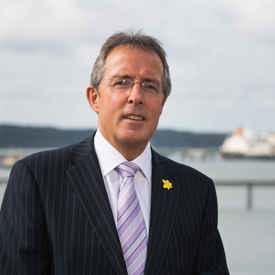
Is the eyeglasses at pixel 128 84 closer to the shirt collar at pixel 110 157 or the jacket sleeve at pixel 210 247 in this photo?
the shirt collar at pixel 110 157

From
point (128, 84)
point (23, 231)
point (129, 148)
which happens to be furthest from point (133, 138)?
point (23, 231)

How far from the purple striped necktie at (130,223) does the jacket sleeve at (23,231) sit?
0.24 m

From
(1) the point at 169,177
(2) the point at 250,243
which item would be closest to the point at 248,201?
(2) the point at 250,243

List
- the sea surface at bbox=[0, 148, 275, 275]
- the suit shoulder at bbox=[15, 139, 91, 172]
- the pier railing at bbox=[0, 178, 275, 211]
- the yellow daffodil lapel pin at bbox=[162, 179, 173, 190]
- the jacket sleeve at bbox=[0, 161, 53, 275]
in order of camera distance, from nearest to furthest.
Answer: the jacket sleeve at bbox=[0, 161, 53, 275]
the suit shoulder at bbox=[15, 139, 91, 172]
the yellow daffodil lapel pin at bbox=[162, 179, 173, 190]
the sea surface at bbox=[0, 148, 275, 275]
the pier railing at bbox=[0, 178, 275, 211]

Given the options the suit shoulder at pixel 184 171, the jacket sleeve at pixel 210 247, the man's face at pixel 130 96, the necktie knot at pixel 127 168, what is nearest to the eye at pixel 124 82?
the man's face at pixel 130 96

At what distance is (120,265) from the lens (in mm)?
2246

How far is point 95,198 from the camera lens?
2338 millimetres

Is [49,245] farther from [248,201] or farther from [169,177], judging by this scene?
[248,201]

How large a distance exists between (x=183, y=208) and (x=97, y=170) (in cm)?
30

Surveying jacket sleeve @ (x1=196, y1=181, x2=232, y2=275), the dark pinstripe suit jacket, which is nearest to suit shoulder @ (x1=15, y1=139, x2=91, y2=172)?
the dark pinstripe suit jacket

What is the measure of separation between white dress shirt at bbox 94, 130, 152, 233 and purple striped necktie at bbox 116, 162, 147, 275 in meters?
0.02

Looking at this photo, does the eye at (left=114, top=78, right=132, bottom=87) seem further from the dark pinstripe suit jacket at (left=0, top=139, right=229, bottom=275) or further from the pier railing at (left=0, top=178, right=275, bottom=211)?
the pier railing at (left=0, top=178, right=275, bottom=211)

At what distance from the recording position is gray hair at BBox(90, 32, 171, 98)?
235 centimetres

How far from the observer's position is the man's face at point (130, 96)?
7.48 ft
